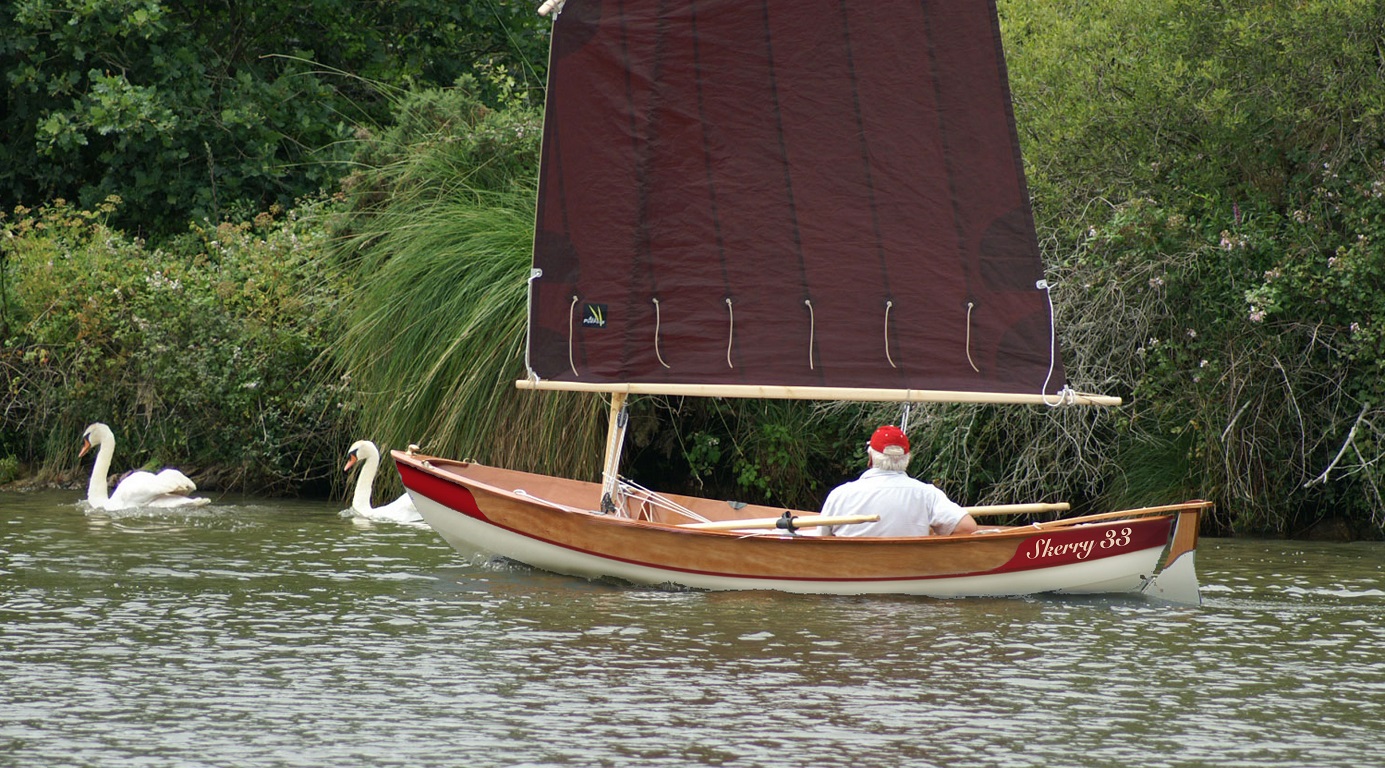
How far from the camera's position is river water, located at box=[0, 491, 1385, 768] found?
7.02 meters


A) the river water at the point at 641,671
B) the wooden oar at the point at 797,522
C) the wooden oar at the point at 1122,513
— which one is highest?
the wooden oar at the point at 797,522

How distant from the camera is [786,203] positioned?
11867mm

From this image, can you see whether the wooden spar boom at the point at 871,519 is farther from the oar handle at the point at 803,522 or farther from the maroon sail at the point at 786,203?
the maroon sail at the point at 786,203

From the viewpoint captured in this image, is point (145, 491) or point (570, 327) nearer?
→ point (570, 327)

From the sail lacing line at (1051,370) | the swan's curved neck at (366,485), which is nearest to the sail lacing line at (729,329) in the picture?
the sail lacing line at (1051,370)

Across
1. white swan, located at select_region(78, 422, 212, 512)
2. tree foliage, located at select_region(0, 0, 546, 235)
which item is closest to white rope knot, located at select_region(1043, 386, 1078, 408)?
white swan, located at select_region(78, 422, 212, 512)

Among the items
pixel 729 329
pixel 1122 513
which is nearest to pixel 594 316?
pixel 729 329

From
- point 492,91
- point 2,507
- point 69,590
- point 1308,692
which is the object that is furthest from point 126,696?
point 492,91

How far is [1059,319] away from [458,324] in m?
5.02

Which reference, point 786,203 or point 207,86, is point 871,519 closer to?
point 786,203

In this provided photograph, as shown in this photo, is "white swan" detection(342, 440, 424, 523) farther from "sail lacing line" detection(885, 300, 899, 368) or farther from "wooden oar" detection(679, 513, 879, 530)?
"sail lacing line" detection(885, 300, 899, 368)

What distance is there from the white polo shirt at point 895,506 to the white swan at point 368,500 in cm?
494

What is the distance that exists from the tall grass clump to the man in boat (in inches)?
163

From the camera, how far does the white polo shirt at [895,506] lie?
36.3 feet
